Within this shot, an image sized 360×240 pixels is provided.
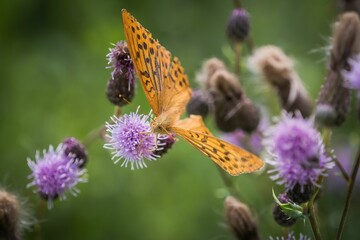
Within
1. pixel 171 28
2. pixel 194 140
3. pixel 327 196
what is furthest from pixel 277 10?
pixel 194 140

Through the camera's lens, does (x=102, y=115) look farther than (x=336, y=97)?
Yes

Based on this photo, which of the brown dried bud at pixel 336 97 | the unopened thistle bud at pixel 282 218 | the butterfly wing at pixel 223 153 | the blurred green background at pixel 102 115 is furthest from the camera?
the blurred green background at pixel 102 115

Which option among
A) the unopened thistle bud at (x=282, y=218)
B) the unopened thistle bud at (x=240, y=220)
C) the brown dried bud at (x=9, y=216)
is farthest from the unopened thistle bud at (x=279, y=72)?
the brown dried bud at (x=9, y=216)

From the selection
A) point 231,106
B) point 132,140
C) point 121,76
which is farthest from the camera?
point 231,106

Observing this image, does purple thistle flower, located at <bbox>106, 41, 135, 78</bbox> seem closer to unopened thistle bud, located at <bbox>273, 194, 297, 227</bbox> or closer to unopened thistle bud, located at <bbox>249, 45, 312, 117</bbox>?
unopened thistle bud, located at <bbox>273, 194, 297, 227</bbox>

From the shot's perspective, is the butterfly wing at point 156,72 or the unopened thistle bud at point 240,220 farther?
the unopened thistle bud at point 240,220

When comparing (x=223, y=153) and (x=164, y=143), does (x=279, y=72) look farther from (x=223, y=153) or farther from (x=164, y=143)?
(x=223, y=153)

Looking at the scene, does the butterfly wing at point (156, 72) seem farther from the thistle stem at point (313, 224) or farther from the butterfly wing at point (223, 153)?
the thistle stem at point (313, 224)

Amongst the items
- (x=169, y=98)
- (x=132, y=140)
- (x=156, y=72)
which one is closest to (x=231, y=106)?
(x=169, y=98)
